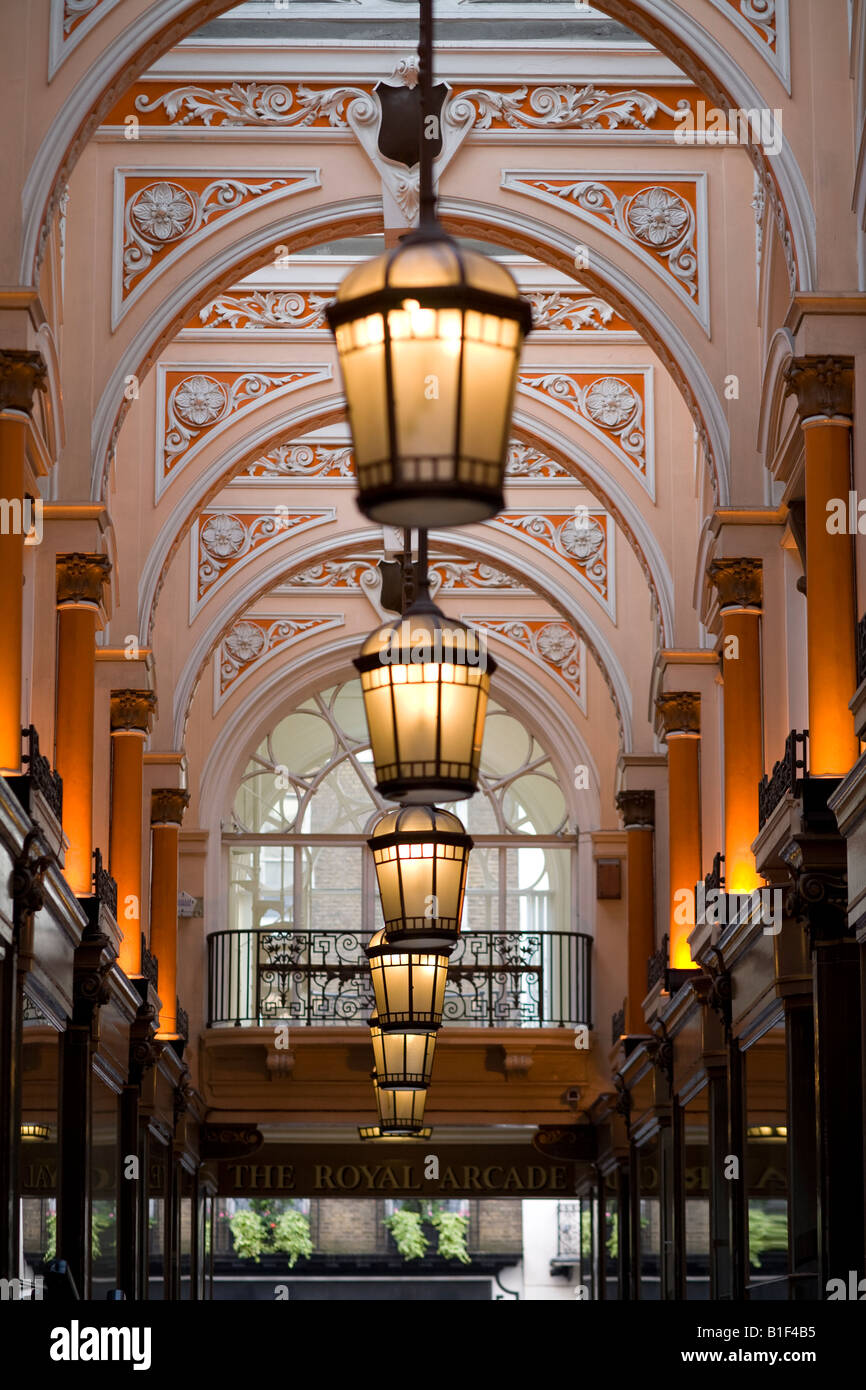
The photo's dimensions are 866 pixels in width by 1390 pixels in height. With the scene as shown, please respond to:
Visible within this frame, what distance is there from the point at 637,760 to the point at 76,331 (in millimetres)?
7067

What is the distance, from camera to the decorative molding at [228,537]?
1953 cm

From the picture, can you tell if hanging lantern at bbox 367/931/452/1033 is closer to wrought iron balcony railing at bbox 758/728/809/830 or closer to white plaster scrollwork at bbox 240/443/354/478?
wrought iron balcony railing at bbox 758/728/809/830

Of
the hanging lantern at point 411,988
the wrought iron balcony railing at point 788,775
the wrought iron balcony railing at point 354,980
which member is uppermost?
the wrought iron balcony railing at point 354,980

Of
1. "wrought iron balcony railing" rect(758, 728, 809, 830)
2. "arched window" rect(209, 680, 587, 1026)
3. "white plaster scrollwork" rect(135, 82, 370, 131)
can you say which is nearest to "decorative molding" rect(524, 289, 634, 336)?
"white plaster scrollwork" rect(135, 82, 370, 131)

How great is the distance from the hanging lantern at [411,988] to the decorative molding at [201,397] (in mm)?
6660

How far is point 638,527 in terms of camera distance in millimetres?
16469

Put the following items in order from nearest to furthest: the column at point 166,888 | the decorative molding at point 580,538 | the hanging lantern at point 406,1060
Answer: the hanging lantern at point 406,1060
the column at point 166,888
the decorative molding at point 580,538

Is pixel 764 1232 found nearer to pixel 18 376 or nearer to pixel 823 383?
pixel 823 383

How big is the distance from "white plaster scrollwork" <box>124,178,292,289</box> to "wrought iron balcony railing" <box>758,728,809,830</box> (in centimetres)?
522

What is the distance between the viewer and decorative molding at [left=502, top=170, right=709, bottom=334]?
13.6 metres

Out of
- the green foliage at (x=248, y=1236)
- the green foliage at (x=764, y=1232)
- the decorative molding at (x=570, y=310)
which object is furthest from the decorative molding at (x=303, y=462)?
the green foliage at (x=248, y=1236)

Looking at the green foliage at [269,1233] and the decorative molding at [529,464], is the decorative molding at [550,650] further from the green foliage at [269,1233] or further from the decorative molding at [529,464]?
the green foliage at [269,1233]

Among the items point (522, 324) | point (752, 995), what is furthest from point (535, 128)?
point (522, 324)

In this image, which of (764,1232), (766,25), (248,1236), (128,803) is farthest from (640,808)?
(248,1236)
